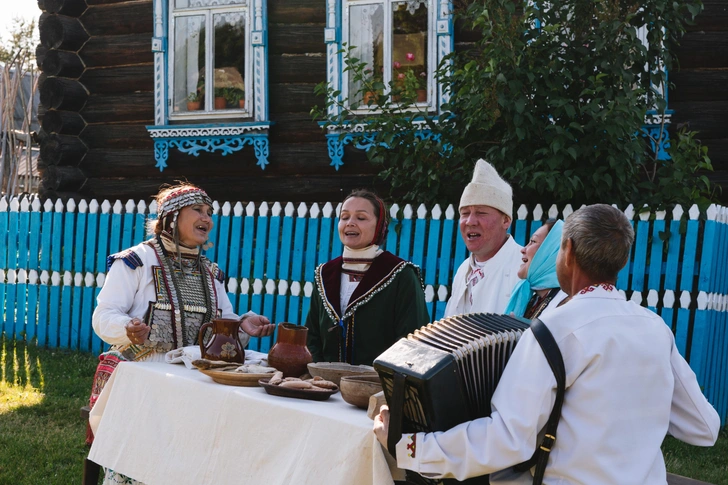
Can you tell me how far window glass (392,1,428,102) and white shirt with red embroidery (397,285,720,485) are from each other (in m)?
6.32

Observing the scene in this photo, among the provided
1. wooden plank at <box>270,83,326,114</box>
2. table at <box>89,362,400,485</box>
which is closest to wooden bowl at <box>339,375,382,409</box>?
table at <box>89,362,400,485</box>

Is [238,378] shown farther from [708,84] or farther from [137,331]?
[708,84]

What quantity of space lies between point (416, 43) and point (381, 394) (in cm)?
632

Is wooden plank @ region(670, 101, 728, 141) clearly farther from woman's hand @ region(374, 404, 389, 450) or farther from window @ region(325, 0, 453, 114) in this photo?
woman's hand @ region(374, 404, 389, 450)

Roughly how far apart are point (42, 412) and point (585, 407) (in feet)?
16.7

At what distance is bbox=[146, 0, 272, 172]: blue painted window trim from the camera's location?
8703 mm

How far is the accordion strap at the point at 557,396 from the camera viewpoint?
2.13m

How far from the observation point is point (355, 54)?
8664 millimetres

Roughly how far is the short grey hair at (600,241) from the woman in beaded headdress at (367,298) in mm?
1561

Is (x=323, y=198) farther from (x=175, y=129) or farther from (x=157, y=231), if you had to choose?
Result: (x=157, y=231)

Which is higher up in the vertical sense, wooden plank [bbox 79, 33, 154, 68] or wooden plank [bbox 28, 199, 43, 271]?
wooden plank [bbox 79, 33, 154, 68]

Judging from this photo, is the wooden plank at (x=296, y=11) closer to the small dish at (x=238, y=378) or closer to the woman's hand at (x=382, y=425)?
the small dish at (x=238, y=378)

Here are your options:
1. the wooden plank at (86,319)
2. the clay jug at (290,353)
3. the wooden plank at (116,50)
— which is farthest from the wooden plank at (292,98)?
the clay jug at (290,353)

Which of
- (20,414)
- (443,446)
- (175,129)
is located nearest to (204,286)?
(443,446)
